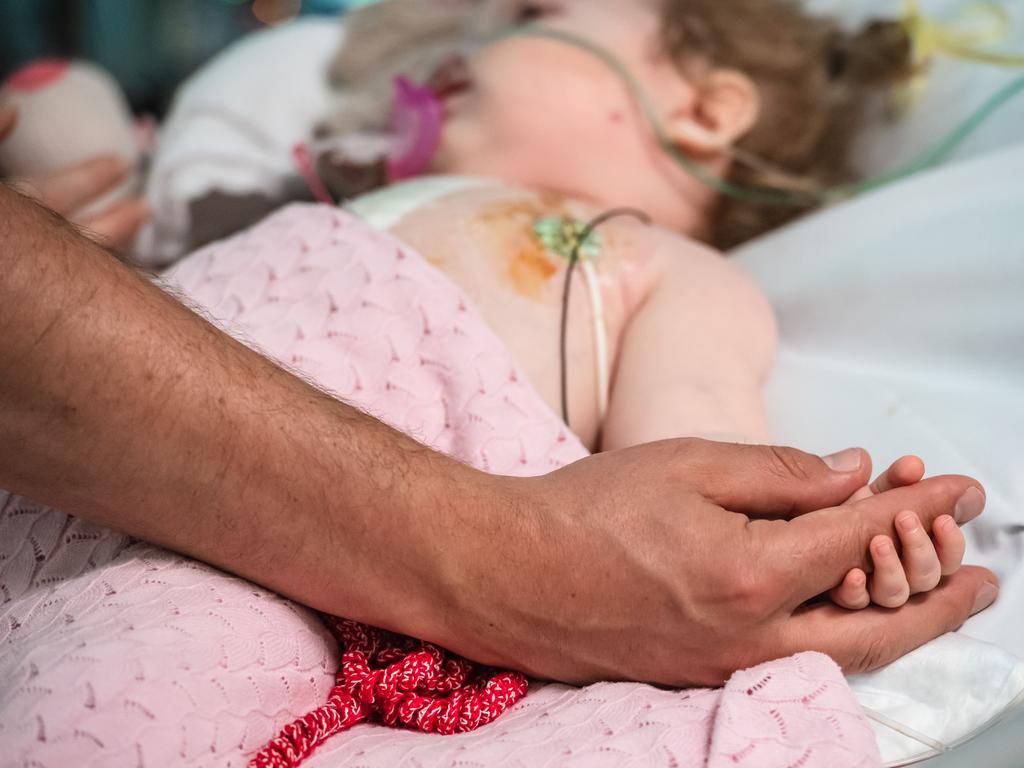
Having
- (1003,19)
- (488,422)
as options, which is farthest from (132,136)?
(1003,19)

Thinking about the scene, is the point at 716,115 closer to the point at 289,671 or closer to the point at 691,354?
the point at 691,354

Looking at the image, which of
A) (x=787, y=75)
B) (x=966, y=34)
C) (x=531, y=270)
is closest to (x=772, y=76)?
(x=787, y=75)

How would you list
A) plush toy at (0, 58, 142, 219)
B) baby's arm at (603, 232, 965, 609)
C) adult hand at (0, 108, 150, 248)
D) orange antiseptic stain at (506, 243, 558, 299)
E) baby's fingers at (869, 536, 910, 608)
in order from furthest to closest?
plush toy at (0, 58, 142, 219), adult hand at (0, 108, 150, 248), orange antiseptic stain at (506, 243, 558, 299), baby's arm at (603, 232, 965, 609), baby's fingers at (869, 536, 910, 608)

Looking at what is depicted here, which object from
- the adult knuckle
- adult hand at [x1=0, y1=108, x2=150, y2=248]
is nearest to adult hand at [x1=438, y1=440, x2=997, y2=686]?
the adult knuckle

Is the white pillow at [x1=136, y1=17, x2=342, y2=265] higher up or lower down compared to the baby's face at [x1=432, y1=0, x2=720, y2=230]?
lower down

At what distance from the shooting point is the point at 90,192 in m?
1.63

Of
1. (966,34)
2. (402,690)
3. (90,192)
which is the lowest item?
(90,192)

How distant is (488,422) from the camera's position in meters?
0.97

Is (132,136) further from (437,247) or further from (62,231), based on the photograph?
(62,231)

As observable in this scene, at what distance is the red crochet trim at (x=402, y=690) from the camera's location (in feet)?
2.57

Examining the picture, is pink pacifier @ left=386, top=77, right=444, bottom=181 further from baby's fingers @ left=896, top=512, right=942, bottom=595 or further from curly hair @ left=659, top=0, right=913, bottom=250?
baby's fingers @ left=896, top=512, right=942, bottom=595

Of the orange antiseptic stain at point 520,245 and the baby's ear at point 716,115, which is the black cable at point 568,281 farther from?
the baby's ear at point 716,115

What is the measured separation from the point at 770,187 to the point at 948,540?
2.85 ft

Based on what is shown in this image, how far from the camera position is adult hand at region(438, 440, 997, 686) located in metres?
0.76
